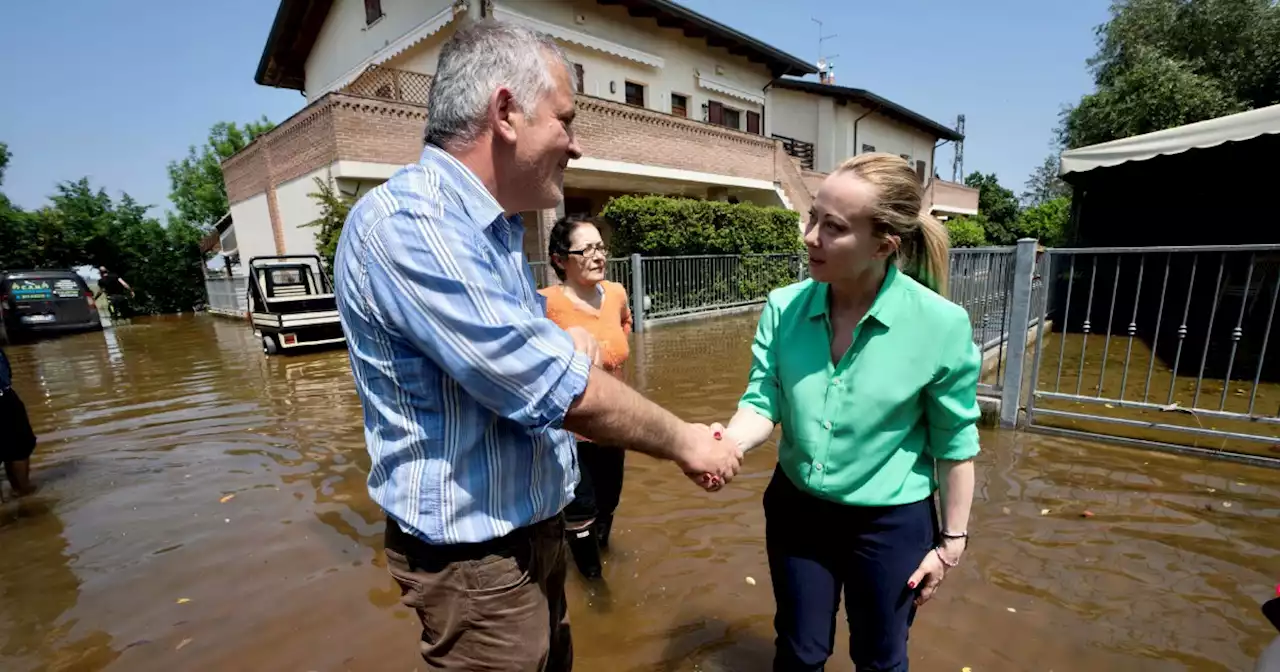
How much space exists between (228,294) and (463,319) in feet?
78.5

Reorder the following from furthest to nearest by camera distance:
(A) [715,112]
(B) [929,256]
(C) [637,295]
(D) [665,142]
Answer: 1. (A) [715,112]
2. (D) [665,142]
3. (C) [637,295]
4. (B) [929,256]

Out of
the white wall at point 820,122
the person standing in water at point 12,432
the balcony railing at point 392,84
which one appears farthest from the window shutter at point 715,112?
the person standing in water at point 12,432

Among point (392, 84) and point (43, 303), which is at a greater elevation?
point (392, 84)

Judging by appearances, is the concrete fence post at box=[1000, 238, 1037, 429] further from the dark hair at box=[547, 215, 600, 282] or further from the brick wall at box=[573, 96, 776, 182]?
the brick wall at box=[573, 96, 776, 182]

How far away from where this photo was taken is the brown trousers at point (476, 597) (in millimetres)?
1424

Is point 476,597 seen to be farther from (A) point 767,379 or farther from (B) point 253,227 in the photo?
(B) point 253,227

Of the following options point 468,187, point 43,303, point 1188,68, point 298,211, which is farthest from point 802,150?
point 468,187

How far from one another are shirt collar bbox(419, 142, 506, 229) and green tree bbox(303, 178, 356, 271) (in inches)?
491

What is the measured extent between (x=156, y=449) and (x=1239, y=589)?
841cm

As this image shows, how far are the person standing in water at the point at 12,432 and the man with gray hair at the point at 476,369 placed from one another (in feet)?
15.7

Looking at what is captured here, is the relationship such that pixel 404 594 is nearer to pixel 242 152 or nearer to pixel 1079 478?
pixel 1079 478

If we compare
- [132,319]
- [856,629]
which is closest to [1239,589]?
[856,629]

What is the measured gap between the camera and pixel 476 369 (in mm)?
1182

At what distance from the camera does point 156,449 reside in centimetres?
576
